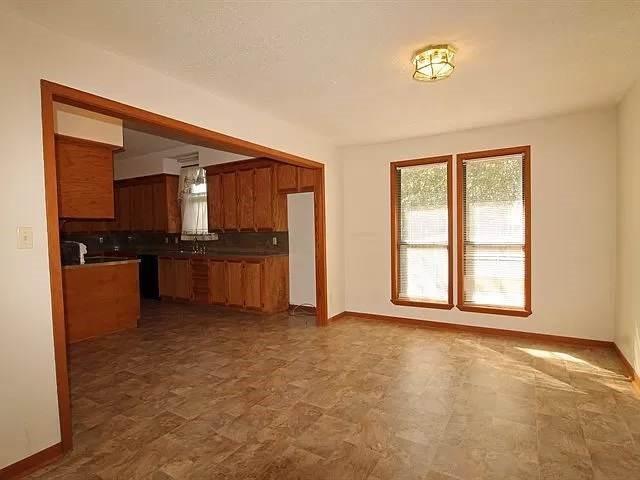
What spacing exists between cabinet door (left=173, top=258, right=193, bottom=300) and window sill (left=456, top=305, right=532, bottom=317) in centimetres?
464

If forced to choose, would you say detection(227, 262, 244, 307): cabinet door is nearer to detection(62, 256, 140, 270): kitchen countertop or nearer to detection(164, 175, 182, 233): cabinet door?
detection(62, 256, 140, 270): kitchen countertop

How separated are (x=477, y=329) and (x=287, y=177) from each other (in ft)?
11.6

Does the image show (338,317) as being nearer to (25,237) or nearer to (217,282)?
(217,282)

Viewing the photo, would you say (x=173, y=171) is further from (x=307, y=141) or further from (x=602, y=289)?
(x=602, y=289)

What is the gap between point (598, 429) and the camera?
7.66 feet

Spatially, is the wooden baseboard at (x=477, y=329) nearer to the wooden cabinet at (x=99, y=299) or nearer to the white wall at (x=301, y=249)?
the white wall at (x=301, y=249)

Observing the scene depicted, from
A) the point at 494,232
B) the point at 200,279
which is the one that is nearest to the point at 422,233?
the point at 494,232

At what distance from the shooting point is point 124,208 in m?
7.48

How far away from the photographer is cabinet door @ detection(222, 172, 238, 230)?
6.13 metres

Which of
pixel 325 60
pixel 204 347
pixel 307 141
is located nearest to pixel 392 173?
pixel 307 141

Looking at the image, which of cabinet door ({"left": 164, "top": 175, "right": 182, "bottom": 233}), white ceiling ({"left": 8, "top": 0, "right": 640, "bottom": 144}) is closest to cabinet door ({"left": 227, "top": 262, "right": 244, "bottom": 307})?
cabinet door ({"left": 164, "top": 175, "right": 182, "bottom": 233})

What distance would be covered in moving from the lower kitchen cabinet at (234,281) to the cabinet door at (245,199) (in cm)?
67

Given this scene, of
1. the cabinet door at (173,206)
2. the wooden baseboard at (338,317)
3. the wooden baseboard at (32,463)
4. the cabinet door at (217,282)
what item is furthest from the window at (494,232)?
the cabinet door at (173,206)

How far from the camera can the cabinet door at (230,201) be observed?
6.13 metres
